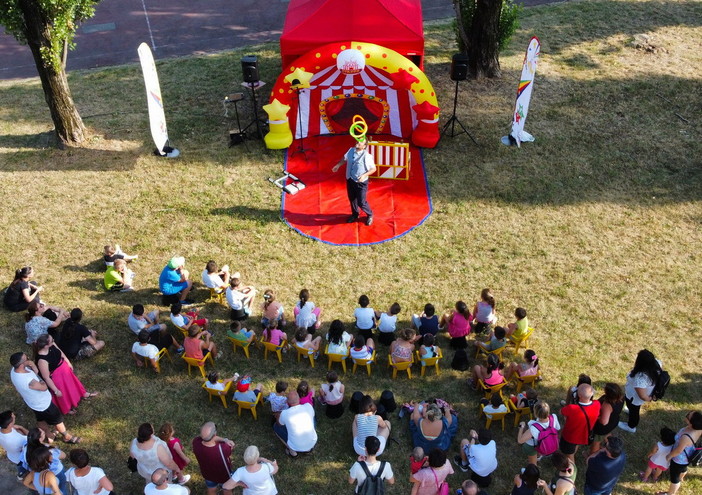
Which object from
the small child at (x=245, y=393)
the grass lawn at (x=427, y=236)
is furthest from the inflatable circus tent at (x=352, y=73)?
the small child at (x=245, y=393)

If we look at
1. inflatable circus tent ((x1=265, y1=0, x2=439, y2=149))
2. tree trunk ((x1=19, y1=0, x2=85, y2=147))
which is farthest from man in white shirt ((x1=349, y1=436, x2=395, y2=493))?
tree trunk ((x1=19, y1=0, x2=85, y2=147))

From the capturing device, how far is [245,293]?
31.9 ft

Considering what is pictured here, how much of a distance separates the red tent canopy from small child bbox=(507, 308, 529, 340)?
6629 millimetres

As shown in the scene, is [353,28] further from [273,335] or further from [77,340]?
[77,340]

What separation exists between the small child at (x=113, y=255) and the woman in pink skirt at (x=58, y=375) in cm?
236

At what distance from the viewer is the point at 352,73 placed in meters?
12.4

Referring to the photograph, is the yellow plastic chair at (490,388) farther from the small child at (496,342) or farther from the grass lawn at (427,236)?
the small child at (496,342)

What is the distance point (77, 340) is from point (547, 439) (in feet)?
21.1

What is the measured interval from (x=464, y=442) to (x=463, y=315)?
2060 millimetres

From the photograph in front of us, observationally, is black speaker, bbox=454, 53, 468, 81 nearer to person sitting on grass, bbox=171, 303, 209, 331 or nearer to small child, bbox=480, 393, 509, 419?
person sitting on grass, bbox=171, 303, 209, 331

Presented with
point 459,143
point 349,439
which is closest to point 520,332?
point 349,439

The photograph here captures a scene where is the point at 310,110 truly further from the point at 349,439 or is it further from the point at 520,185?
the point at 349,439

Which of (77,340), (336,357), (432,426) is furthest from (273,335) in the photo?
(77,340)

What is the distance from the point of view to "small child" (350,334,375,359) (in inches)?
340
